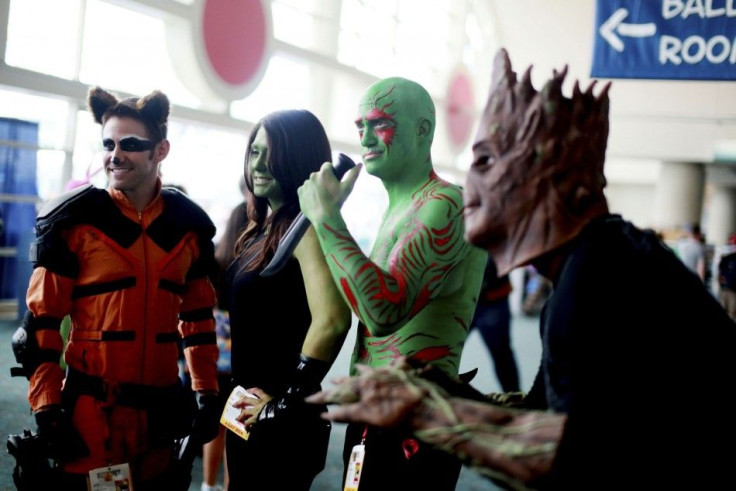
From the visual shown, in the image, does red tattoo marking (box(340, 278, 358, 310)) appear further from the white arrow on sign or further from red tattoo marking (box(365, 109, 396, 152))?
the white arrow on sign

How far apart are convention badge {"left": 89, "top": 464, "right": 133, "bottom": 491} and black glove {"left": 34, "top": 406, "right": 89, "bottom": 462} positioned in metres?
0.06

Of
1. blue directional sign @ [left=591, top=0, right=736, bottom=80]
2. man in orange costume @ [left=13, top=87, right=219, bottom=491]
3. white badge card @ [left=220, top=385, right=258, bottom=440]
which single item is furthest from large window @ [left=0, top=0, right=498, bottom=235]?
blue directional sign @ [left=591, top=0, right=736, bottom=80]

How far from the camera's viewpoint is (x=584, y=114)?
1.07 meters

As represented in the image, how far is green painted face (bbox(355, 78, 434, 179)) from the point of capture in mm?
1712

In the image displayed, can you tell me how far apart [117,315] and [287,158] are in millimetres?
606

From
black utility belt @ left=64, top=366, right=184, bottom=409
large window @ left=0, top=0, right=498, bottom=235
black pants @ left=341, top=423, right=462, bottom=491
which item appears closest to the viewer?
black pants @ left=341, top=423, right=462, bottom=491

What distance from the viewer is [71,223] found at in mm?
1813

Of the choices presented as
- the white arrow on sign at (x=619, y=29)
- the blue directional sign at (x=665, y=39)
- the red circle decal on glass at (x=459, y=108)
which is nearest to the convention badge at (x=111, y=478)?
the blue directional sign at (x=665, y=39)

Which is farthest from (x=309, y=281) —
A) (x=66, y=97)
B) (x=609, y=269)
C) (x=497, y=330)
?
(x=66, y=97)

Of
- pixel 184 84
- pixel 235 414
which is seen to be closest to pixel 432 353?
pixel 235 414

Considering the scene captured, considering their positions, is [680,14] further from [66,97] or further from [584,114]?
[66,97]

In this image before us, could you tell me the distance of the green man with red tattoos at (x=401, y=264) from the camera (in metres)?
1.43

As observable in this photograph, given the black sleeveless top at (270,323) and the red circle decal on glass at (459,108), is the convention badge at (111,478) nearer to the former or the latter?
the black sleeveless top at (270,323)

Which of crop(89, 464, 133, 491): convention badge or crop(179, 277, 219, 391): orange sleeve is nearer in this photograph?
crop(89, 464, 133, 491): convention badge
